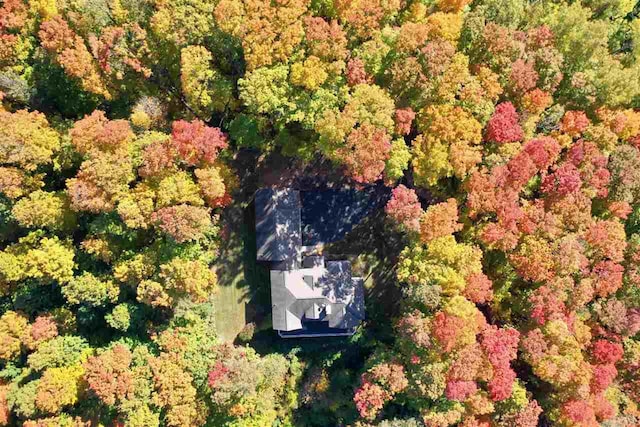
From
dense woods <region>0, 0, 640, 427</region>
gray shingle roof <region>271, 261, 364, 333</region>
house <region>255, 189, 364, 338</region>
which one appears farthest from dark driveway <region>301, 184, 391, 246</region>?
dense woods <region>0, 0, 640, 427</region>

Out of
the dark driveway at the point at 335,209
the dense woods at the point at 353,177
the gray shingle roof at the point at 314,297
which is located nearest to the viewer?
the dense woods at the point at 353,177

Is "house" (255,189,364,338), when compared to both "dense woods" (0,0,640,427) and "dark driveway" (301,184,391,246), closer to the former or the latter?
"dark driveway" (301,184,391,246)

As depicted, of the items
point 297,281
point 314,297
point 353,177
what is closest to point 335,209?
point 297,281

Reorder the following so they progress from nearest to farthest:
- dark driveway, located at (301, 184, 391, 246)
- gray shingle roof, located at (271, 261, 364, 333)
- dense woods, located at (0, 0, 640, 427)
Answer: dense woods, located at (0, 0, 640, 427)
gray shingle roof, located at (271, 261, 364, 333)
dark driveway, located at (301, 184, 391, 246)

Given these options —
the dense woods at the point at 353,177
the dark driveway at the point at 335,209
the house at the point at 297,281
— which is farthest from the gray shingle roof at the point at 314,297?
the dense woods at the point at 353,177

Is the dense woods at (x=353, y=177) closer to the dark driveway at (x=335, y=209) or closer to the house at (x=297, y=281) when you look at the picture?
the house at (x=297, y=281)

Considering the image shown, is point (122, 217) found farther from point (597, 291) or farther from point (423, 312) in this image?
point (597, 291)

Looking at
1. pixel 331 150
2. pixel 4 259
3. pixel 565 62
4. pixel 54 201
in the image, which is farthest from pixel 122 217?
pixel 565 62
